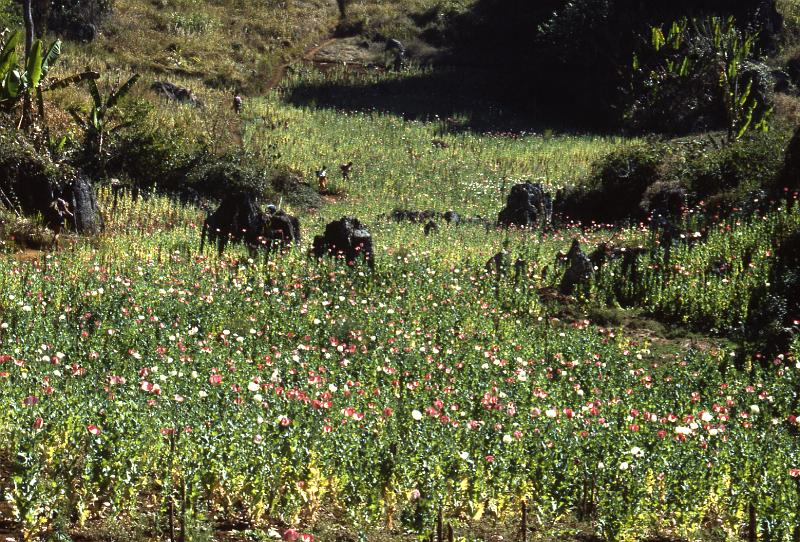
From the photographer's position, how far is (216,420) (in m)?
6.25

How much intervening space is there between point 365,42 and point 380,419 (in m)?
46.4

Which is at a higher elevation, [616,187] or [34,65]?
[34,65]

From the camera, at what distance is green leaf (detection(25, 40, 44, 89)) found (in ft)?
59.5

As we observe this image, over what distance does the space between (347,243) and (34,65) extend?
8.59m

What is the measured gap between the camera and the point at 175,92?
32969 millimetres

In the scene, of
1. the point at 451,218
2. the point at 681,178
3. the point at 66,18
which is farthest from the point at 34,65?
the point at 66,18

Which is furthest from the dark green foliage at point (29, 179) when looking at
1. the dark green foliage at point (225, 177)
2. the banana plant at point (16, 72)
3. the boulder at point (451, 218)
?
the boulder at point (451, 218)

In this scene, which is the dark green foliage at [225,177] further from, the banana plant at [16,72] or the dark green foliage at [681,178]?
the dark green foliage at [681,178]

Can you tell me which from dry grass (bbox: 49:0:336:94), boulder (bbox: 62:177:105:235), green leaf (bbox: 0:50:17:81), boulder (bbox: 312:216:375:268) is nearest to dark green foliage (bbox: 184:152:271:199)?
green leaf (bbox: 0:50:17:81)

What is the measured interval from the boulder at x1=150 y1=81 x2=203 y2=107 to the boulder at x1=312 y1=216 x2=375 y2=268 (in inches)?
759

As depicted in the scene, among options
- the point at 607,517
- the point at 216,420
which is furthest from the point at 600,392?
the point at 216,420

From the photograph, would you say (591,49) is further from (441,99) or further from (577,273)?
(577,273)

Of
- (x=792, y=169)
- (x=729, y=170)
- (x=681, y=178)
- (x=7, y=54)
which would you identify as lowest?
(x=681, y=178)

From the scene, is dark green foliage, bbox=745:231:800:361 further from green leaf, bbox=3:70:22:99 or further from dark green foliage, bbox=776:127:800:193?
green leaf, bbox=3:70:22:99
